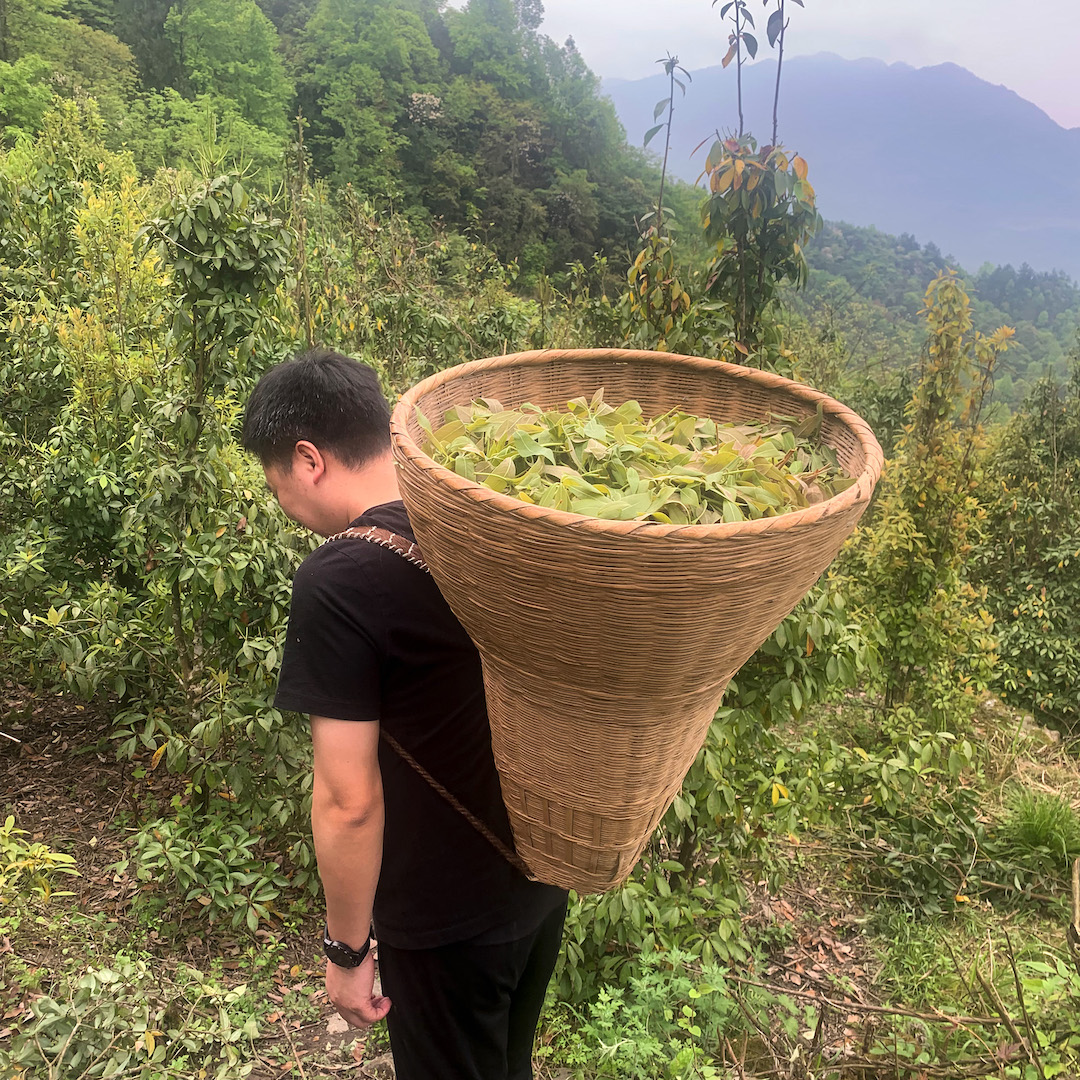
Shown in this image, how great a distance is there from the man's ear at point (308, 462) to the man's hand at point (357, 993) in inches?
30.8

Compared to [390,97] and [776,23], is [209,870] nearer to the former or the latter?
[776,23]

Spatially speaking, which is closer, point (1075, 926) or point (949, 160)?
point (1075, 926)

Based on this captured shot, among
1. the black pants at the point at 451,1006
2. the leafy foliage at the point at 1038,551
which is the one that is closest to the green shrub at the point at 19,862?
the black pants at the point at 451,1006

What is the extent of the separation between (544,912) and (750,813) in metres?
1.35

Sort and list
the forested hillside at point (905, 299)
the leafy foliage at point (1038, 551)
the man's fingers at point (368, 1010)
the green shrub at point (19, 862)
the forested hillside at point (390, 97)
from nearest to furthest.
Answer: the man's fingers at point (368, 1010) → the green shrub at point (19, 862) → the leafy foliage at point (1038, 551) → the forested hillside at point (905, 299) → the forested hillside at point (390, 97)

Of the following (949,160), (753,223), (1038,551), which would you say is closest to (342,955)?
(753,223)

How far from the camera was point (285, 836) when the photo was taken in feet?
8.71

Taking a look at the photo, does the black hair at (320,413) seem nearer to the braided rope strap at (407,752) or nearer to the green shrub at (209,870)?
the braided rope strap at (407,752)

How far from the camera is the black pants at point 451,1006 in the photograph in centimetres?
121

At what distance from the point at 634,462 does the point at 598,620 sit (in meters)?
0.32

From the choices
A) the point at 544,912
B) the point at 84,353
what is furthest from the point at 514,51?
the point at 544,912

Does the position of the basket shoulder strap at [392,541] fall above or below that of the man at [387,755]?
above

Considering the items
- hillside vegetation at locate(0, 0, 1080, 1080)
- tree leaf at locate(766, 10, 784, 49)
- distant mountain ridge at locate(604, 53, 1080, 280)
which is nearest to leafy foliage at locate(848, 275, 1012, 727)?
hillside vegetation at locate(0, 0, 1080, 1080)

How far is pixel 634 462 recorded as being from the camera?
99 cm
